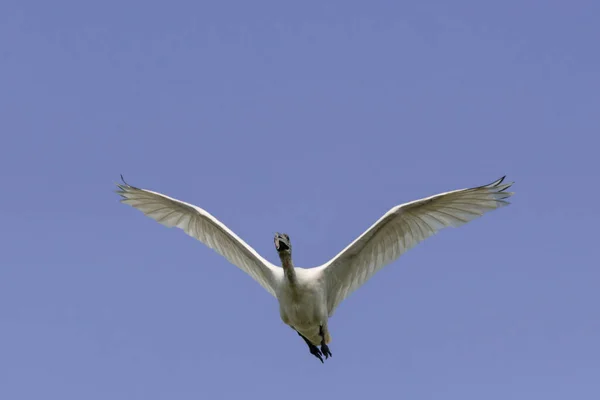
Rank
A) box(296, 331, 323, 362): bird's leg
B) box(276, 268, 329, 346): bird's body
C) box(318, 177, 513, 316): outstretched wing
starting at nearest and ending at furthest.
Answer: box(318, 177, 513, 316): outstretched wing, box(276, 268, 329, 346): bird's body, box(296, 331, 323, 362): bird's leg

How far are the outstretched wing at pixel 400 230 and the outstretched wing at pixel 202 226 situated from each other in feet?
4.93

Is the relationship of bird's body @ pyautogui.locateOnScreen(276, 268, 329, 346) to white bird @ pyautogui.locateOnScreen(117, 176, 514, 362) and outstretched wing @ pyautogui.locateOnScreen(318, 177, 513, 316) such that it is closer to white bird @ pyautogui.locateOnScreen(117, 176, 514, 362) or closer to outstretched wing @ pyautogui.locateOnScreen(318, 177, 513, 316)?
white bird @ pyautogui.locateOnScreen(117, 176, 514, 362)

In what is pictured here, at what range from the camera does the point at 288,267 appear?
974 inches

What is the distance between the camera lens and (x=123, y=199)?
2759cm

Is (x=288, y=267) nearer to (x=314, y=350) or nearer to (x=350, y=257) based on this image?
(x=350, y=257)

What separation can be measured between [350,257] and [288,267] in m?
1.46

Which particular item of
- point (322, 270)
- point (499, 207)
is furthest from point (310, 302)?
point (499, 207)

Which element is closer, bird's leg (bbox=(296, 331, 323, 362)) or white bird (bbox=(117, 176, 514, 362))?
white bird (bbox=(117, 176, 514, 362))

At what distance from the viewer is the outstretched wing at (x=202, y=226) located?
86.2ft

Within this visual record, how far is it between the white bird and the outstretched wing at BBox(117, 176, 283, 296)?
4 centimetres

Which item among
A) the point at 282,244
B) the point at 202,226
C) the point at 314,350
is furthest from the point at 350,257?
Answer: the point at 202,226

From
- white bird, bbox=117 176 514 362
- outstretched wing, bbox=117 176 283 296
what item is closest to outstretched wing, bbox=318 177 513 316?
white bird, bbox=117 176 514 362

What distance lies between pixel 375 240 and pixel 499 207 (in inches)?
107

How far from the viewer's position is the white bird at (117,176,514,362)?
24.7 meters
